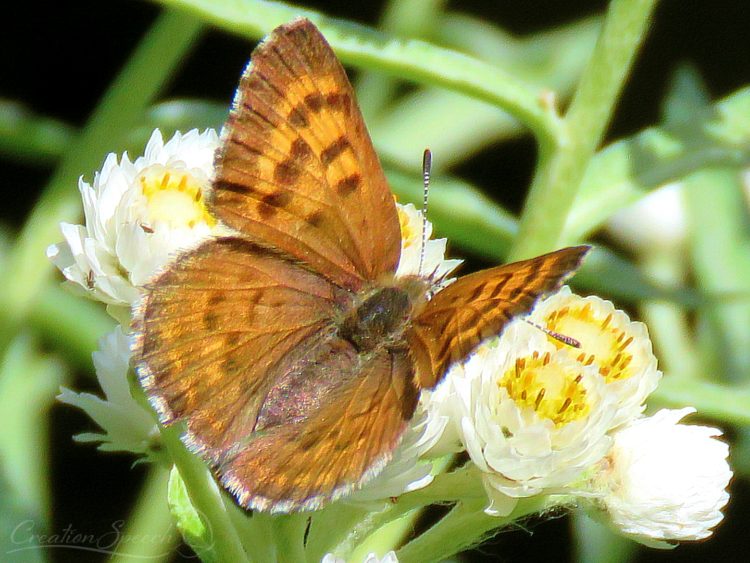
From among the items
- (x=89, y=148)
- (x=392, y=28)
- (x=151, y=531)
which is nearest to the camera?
(x=151, y=531)

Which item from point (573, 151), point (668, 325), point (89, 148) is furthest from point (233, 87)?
point (573, 151)

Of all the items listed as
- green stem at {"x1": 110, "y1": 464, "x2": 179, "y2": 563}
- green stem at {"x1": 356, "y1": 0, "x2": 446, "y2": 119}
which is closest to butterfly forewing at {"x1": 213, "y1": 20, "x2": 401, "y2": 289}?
green stem at {"x1": 110, "y1": 464, "x2": 179, "y2": 563}

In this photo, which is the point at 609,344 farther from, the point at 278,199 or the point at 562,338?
the point at 278,199

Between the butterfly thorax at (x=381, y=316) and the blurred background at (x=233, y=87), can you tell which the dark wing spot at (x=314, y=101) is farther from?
the blurred background at (x=233, y=87)

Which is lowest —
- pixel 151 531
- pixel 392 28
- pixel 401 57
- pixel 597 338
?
pixel 151 531

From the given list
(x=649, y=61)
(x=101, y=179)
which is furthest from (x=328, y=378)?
(x=649, y=61)

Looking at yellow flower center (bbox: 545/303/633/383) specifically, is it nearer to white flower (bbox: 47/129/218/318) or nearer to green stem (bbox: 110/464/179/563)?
white flower (bbox: 47/129/218/318)

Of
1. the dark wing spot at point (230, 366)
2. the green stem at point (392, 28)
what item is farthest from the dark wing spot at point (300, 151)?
the green stem at point (392, 28)
